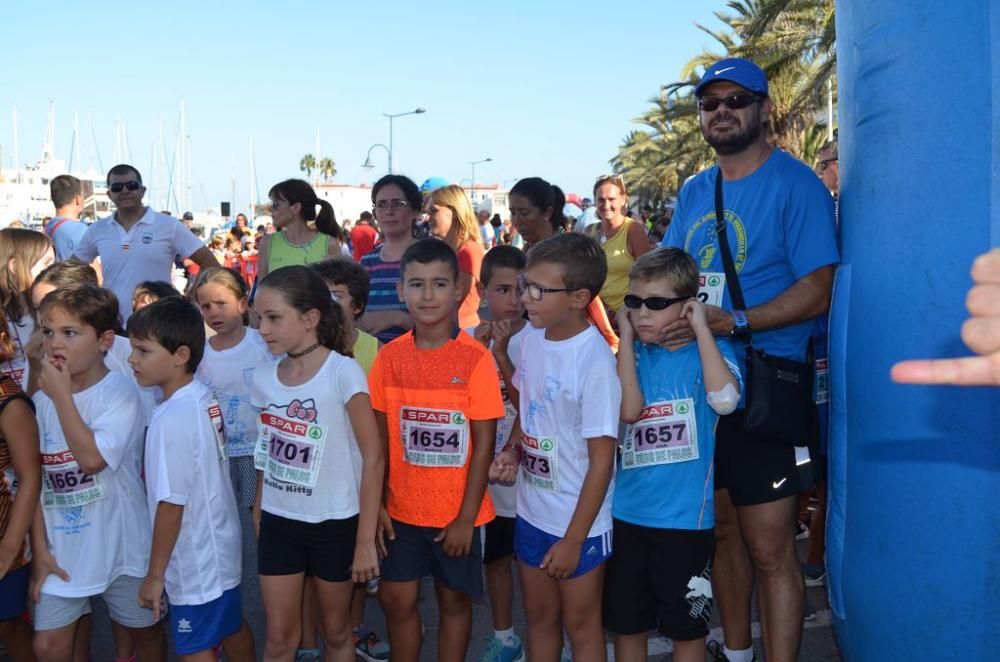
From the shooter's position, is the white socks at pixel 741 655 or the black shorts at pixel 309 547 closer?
the black shorts at pixel 309 547

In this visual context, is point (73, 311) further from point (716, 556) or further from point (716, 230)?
point (716, 556)

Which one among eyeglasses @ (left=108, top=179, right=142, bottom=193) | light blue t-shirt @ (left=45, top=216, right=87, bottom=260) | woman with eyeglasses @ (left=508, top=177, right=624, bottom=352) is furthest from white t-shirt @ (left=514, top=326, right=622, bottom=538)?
light blue t-shirt @ (left=45, top=216, right=87, bottom=260)

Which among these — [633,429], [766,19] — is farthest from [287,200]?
[766,19]

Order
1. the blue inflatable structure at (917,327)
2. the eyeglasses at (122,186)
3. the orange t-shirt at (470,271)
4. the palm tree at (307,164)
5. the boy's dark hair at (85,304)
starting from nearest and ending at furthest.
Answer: the blue inflatable structure at (917,327) < the boy's dark hair at (85,304) < the orange t-shirt at (470,271) < the eyeglasses at (122,186) < the palm tree at (307,164)

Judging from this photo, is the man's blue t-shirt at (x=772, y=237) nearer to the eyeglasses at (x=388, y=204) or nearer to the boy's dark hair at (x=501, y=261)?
the boy's dark hair at (x=501, y=261)

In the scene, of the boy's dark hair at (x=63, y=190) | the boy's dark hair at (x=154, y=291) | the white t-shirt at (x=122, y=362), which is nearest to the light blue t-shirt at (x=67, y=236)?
the boy's dark hair at (x=63, y=190)

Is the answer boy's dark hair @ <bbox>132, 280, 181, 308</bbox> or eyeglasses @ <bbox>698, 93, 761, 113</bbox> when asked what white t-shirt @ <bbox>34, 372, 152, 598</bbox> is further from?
eyeglasses @ <bbox>698, 93, 761, 113</bbox>

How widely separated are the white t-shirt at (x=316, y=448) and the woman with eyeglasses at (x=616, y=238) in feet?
9.63

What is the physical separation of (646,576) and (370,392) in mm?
1140

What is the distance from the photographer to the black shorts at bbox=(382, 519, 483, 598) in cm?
312

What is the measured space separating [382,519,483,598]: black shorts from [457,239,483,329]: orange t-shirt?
204cm

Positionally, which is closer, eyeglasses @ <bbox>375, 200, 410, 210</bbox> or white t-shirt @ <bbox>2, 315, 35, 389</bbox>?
white t-shirt @ <bbox>2, 315, 35, 389</bbox>

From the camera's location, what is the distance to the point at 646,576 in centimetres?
296

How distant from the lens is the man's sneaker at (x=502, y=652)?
356cm
